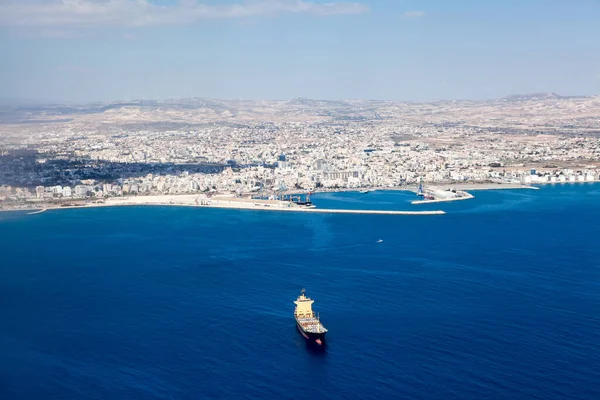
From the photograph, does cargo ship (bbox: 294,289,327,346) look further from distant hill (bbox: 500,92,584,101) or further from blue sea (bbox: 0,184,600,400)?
distant hill (bbox: 500,92,584,101)


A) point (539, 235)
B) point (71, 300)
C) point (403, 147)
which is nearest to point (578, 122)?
point (403, 147)

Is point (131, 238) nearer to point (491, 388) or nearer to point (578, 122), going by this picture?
point (491, 388)

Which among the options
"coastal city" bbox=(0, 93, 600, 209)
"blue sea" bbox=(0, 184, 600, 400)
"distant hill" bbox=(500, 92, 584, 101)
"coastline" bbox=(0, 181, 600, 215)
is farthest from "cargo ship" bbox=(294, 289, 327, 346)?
"distant hill" bbox=(500, 92, 584, 101)

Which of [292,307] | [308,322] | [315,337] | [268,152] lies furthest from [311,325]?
[268,152]

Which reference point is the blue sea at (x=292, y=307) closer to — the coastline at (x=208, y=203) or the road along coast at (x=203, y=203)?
the coastline at (x=208, y=203)

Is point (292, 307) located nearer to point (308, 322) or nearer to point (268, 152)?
point (308, 322)

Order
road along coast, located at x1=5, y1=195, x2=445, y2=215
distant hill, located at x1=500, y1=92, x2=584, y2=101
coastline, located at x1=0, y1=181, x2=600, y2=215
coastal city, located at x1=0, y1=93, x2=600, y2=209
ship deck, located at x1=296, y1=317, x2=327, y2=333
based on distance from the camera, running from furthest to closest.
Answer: distant hill, located at x1=500, y1=92, x2=584, y2=101, coastal city, located at x1=0, y1=93, x2=600, y2=209, road along coast, located at x1=5, y1=195, x2=445, y2=215, coastline, located at x1=0, y1=181, x2=600, y2=215, ship deck, located at x1=296, y1=317, x2=327, y2=333

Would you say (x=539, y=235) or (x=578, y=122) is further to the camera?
(x=578, y=122)
